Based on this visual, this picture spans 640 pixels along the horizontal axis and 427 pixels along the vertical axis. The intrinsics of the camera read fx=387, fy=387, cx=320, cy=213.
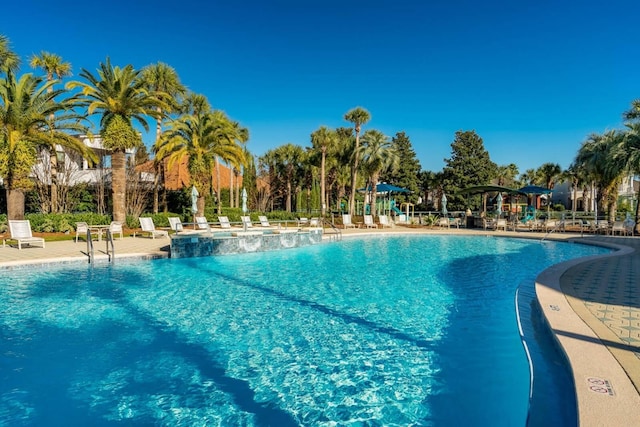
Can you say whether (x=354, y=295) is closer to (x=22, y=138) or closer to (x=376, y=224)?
(x=22, y=138)

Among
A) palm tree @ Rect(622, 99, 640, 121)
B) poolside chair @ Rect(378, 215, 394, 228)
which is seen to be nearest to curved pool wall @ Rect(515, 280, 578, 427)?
palm tree @ Rect(622, 99, 640, 121)

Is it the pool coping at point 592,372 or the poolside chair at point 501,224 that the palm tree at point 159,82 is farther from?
the pool coping at point 592,372

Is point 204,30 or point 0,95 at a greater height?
point 204,30

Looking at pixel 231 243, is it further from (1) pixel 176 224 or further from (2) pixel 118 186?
(2) pixel 118 186

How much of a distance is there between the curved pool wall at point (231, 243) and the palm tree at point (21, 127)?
297 inches

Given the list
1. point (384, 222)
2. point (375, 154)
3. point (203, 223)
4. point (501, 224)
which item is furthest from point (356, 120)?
point (203, 223)

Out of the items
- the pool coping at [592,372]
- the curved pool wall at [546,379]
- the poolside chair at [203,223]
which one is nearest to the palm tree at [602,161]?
the pool coping at [592,372]

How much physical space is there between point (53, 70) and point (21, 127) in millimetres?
9646

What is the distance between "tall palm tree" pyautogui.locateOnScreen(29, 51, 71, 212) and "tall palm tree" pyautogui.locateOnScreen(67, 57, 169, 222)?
4.15m

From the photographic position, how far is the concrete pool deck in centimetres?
296

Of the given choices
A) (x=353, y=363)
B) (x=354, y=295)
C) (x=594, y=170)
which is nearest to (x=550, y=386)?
(x=353, y=363)

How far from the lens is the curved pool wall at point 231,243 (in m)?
12.9

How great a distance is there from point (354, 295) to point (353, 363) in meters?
3.31

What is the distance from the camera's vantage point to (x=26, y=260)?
10523 mm
